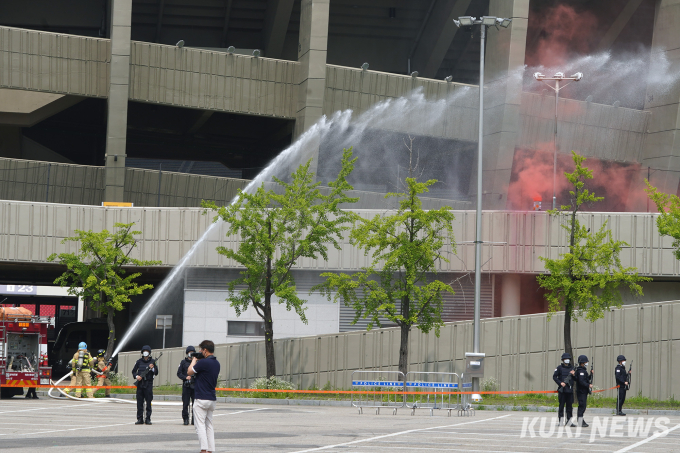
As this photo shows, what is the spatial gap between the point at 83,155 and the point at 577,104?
27.5m

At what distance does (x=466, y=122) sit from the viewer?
135ft

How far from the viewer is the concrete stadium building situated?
1258 inches

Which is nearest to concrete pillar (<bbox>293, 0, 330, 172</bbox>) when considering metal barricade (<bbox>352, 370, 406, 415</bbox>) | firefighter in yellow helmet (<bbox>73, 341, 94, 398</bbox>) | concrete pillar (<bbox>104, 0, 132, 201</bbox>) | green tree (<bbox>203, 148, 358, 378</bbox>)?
concrete pillar (<bbox>104, 0, 132, 201</bbox>)

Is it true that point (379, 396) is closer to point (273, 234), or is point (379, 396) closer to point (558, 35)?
point (273, 234)

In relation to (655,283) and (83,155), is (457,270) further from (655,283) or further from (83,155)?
(83,155)

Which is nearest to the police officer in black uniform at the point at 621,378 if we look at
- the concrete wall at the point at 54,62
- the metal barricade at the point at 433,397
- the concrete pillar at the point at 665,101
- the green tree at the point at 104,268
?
the metal barricade at the point at 433,397

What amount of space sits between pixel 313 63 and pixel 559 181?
15508 millimetres

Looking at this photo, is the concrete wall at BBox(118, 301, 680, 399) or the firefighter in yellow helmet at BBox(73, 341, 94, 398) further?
the concrete wall at BBox(118, 301, 680, 399)

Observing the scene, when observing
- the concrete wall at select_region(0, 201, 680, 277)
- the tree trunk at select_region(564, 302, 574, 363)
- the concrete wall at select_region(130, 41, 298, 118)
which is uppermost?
the concrete wall at select_region(130, 41, 298, 118)

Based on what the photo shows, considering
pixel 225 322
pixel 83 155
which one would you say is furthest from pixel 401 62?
pixel 225 322

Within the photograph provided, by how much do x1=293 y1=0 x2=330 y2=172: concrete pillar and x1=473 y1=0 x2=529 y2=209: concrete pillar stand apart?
8.14 metres

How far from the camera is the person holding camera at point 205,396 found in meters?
11.1

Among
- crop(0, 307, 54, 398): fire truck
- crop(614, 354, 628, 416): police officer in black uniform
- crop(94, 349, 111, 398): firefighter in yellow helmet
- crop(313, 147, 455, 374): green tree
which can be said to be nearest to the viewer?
crop(614, 354, 628, 416): police officer in black uniform

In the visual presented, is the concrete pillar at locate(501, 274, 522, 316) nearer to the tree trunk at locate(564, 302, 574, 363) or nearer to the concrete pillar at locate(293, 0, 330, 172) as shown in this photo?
the tree trunk at locate(564, 302, 574, 363)
